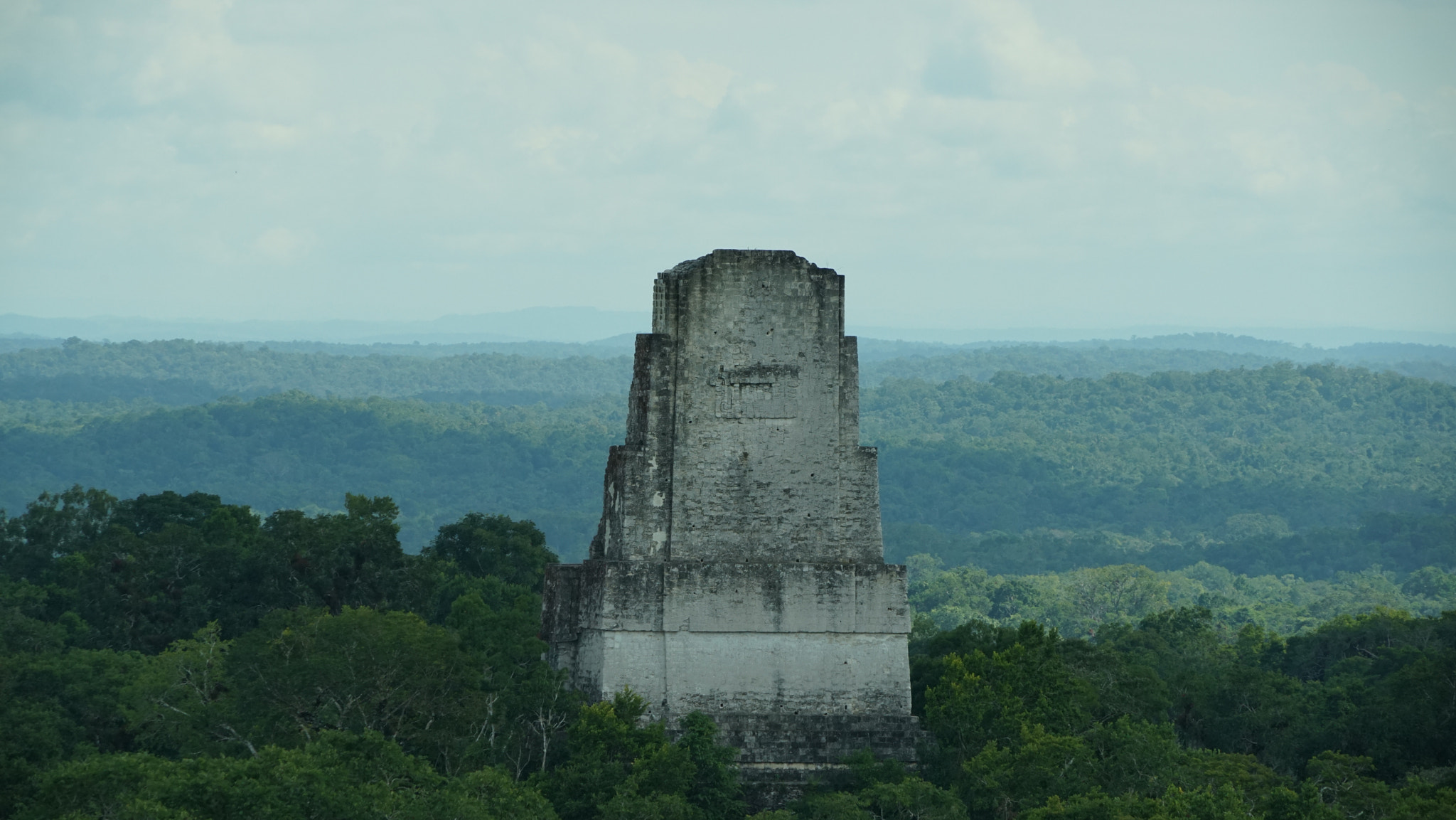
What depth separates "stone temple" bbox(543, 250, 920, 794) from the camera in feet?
84.7

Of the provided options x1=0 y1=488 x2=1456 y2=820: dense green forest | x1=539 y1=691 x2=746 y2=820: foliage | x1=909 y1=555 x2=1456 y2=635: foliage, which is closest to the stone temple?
x1=539 y1=691 x2=746 y2=820: foliage

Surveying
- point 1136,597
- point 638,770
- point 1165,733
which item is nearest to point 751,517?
point 638,770

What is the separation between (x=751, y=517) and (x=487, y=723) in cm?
429

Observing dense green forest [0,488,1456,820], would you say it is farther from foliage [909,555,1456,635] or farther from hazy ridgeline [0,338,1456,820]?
foliage [909,555,1456,635]

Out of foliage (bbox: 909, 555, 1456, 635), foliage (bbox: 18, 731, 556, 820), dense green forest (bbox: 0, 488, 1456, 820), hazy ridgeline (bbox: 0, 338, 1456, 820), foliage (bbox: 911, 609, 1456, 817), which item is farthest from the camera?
foliage (bbox: 909, 555, 1456, 635)

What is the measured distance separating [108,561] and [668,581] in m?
20.0

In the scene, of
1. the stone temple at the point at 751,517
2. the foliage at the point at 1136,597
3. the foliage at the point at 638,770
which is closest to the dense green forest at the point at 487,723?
the foliage at the point at 638,770

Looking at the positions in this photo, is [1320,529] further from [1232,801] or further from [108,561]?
[1232,801]

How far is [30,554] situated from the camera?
48.3 metres

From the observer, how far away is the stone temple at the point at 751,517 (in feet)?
84.7

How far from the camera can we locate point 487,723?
2573 cm

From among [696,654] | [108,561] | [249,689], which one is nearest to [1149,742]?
[696,654]

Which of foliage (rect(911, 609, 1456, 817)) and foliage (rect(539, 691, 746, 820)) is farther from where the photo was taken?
foliage (rect(911, 609, 1456, 817))

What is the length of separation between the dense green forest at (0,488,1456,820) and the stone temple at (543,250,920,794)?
93 centimetres
